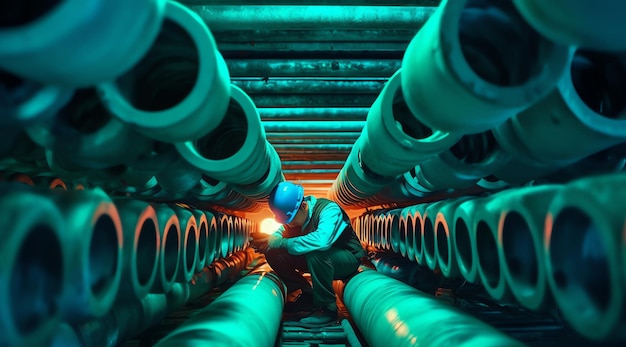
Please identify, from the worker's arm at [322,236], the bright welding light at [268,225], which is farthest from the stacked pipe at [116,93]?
the bright welding light at [268,225]

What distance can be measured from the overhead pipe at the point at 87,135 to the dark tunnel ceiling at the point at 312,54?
3.33ft

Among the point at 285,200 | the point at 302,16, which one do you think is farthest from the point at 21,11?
the point at 285,200

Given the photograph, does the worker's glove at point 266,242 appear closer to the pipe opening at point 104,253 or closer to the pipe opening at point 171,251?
the pipe opening at point 171,251

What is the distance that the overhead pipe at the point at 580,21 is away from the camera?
67 cm

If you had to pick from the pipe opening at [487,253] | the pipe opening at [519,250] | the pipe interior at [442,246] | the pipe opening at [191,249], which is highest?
the pipe opening at [519,250]

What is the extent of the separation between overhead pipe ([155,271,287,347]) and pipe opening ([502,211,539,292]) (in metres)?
0.82

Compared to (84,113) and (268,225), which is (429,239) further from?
(268,225)

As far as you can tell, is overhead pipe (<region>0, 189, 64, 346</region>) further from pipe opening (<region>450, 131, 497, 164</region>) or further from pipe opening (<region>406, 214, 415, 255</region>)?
pipe opening (<region>406, 214, 415, 255</region>)

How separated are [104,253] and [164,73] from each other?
460 millimetres

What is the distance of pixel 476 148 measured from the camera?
64.3 inches

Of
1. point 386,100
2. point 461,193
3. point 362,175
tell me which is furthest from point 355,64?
point 386,100

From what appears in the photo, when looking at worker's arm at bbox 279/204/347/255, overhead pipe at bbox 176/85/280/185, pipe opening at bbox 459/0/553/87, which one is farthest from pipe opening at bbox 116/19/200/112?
worker's arm at bbox 279/204/347/255

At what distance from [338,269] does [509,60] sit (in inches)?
101

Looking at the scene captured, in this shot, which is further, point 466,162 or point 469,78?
point 466,162
